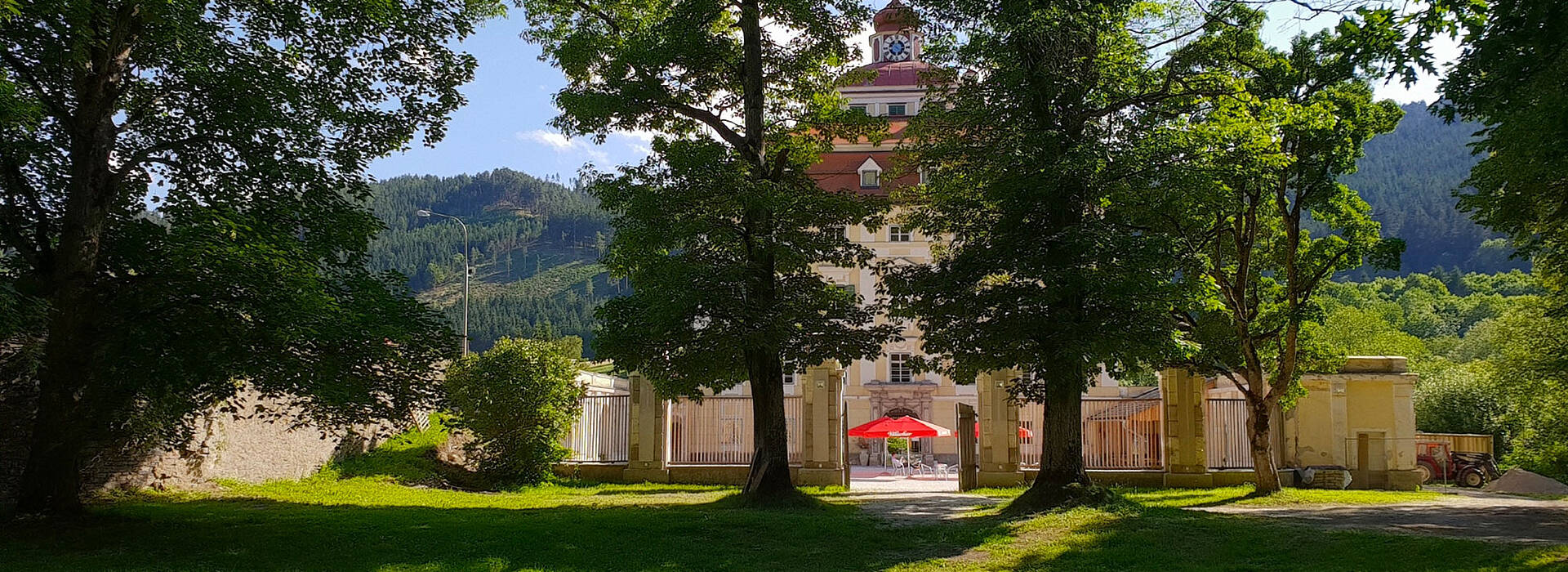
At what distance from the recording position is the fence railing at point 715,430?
2258cm

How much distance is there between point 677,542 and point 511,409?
1003 cm

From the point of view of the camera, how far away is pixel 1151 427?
22.0m

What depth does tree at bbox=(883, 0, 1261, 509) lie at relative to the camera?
14.4 meters

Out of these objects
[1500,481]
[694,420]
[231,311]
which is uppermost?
[231,311]

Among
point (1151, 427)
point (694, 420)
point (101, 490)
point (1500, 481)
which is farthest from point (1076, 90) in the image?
point (1500, 481)

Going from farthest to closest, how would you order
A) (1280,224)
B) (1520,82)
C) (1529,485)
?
1. (1529,485)
2. (1280,224)
3. (1520,82)

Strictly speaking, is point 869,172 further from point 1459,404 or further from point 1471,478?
point 1471,478

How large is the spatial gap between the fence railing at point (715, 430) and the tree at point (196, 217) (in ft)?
31.9

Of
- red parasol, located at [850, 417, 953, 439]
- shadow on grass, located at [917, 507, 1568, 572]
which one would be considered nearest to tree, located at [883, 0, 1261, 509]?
shadow on grass, located at [917, 507, 1568, 572]

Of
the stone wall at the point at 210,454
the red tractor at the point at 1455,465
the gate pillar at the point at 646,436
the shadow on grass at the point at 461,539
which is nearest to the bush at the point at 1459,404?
the red tractor at the point at 1455,465

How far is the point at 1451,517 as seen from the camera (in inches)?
562

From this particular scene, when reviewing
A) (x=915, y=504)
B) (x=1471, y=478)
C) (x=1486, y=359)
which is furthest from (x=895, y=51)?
(x=915, y=504)

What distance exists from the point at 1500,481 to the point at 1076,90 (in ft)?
56.3

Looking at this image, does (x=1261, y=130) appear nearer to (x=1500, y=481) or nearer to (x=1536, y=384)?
(x=1536, y=384)
